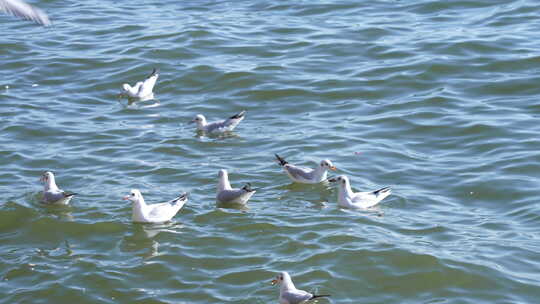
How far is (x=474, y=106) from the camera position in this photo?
56.6 ft

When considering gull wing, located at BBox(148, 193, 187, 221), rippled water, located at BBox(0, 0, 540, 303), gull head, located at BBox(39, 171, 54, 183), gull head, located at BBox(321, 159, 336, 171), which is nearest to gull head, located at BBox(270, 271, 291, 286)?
rippled water, located at BBox(0, 0, 540, 303)

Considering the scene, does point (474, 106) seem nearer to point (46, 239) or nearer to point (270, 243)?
point (270, 243)

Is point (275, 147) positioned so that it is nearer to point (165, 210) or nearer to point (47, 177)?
point (165, 210)

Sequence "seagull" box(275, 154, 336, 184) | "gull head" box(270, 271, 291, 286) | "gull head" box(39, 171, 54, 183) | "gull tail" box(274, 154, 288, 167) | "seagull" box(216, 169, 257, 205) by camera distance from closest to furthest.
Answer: "gull head" box(270, 271, 291, 286) → "seagull" box(216, 169, 257, 205) → "gull head" box(39, 171, 54, 183) → "seagull" box(275, 154, 336, 184) → "gull tail" box(274, 154, 288, 167)

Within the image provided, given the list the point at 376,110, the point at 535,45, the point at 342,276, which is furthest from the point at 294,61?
the point at 342,276

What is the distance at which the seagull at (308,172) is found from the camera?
14.5 metres

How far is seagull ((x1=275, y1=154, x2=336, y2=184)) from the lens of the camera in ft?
47.6

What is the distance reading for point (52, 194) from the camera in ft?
44.7

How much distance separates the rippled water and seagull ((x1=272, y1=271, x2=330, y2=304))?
16.4 inches

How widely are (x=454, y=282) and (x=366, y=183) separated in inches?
136

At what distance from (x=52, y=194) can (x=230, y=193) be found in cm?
242

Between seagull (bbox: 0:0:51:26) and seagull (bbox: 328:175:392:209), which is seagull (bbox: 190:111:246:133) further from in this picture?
seagull (bbox: 0:0:51:26)

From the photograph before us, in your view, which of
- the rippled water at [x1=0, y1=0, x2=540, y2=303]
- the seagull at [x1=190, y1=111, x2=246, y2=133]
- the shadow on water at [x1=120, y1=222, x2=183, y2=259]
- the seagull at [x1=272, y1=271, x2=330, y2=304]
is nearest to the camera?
the seagull at [x1=272, y1=271, x2=330, y2=304]

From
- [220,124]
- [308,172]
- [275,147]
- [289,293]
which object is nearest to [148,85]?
[220,124]
